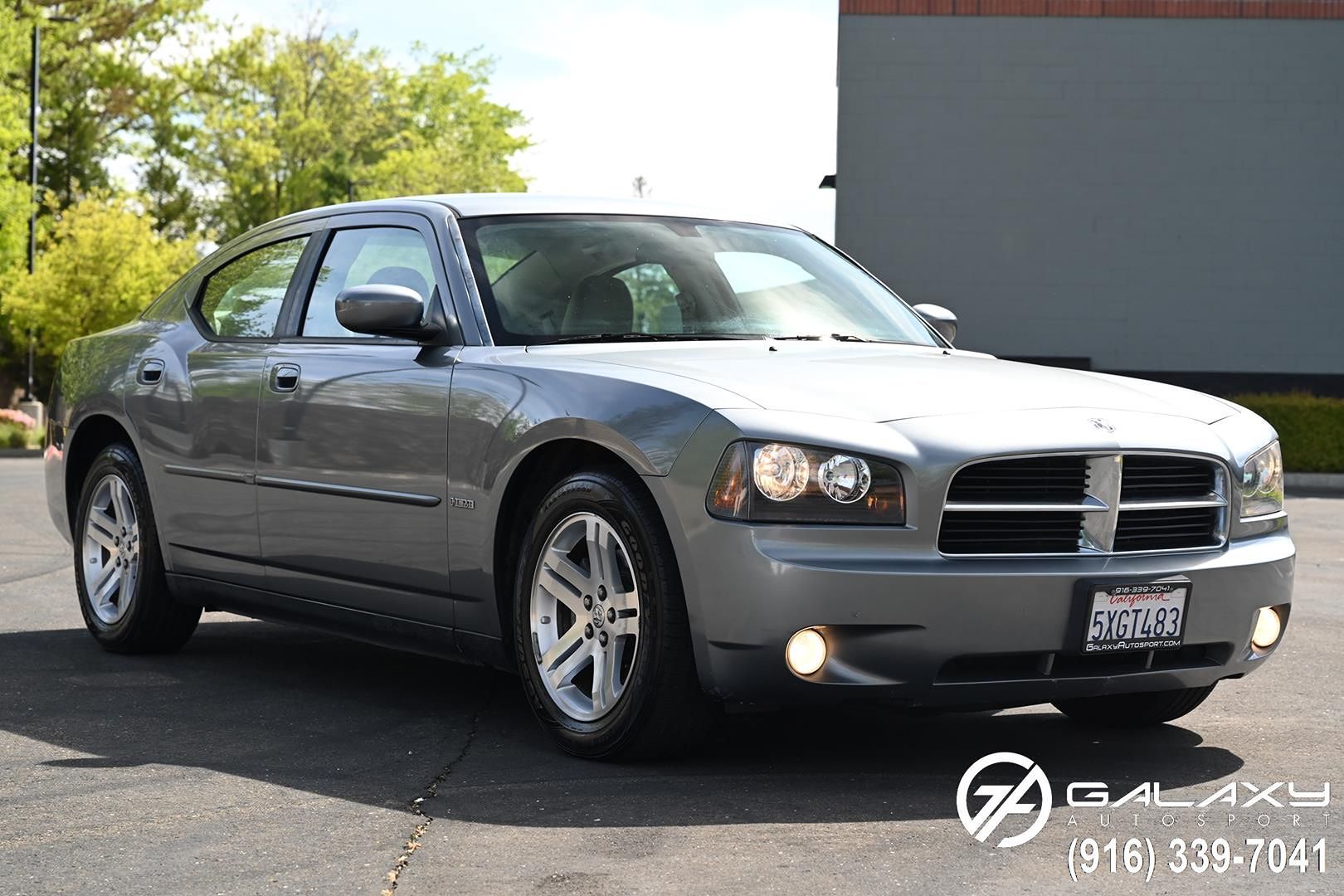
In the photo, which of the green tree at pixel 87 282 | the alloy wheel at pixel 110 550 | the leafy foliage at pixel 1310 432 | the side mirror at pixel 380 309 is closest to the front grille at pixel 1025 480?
the side mirror at pixel 380 309

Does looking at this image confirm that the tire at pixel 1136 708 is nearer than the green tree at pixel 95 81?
Yes

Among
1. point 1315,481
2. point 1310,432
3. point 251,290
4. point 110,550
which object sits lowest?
point 1315,481

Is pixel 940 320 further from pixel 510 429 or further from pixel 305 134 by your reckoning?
pixel 305 134

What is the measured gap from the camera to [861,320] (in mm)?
6359

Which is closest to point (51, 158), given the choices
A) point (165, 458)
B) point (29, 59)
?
point (29, 59)

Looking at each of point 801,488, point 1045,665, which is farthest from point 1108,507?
point 801,488

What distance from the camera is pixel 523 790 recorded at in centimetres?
484

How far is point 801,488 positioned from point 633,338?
129 cm

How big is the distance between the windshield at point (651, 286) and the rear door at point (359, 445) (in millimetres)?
215

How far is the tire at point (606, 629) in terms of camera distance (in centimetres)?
486

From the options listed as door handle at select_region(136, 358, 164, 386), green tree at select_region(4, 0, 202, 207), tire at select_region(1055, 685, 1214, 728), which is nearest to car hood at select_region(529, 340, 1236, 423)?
tire at select_region(1055, 685, 1214, 728)

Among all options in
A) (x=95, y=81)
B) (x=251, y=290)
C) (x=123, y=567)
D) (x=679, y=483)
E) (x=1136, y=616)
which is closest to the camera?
(x=679, y=483)

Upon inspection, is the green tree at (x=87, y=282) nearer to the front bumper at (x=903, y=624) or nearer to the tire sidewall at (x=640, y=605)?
the tire sidewall at (x=640, y=605)

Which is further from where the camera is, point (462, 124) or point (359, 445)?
point (462, 124)
